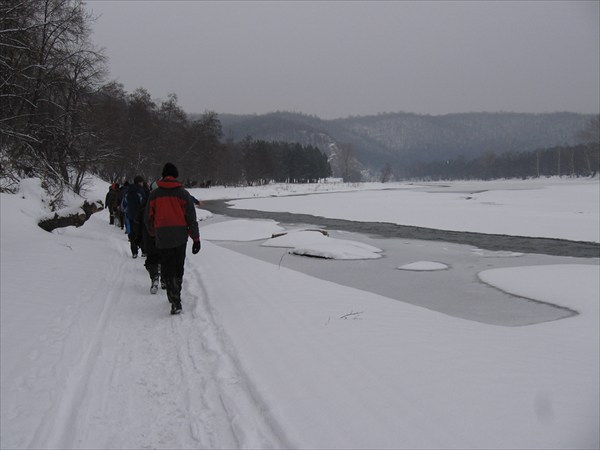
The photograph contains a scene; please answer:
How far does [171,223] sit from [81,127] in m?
14.1

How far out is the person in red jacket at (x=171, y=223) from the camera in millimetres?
6164

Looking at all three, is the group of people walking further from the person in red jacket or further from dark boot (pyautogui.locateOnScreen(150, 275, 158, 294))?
dark boot (pyautogui.locateOnScreen(150, 275, 158, 294))

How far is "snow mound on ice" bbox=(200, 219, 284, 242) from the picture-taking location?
19.0m

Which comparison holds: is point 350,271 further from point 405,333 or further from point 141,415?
point 141,415

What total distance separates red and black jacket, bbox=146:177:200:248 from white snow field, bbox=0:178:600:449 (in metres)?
1.16

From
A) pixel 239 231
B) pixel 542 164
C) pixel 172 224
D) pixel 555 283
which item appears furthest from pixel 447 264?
pixel 542 164

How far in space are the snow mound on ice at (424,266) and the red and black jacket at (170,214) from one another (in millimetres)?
7295

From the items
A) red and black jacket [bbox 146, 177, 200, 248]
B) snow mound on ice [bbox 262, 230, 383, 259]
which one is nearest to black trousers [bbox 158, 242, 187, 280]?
red and black jacket [bbox 146, 177, 200, 248]

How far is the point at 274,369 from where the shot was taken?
4.25 metres

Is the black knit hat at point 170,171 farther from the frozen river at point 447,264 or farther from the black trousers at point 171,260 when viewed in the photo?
the frozen river at point 447,264

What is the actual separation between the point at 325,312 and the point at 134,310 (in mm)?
2967

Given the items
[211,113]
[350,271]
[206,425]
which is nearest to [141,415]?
[206,425]

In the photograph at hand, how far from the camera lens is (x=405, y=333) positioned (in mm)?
5422

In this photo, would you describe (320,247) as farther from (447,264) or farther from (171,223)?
(171,223)
